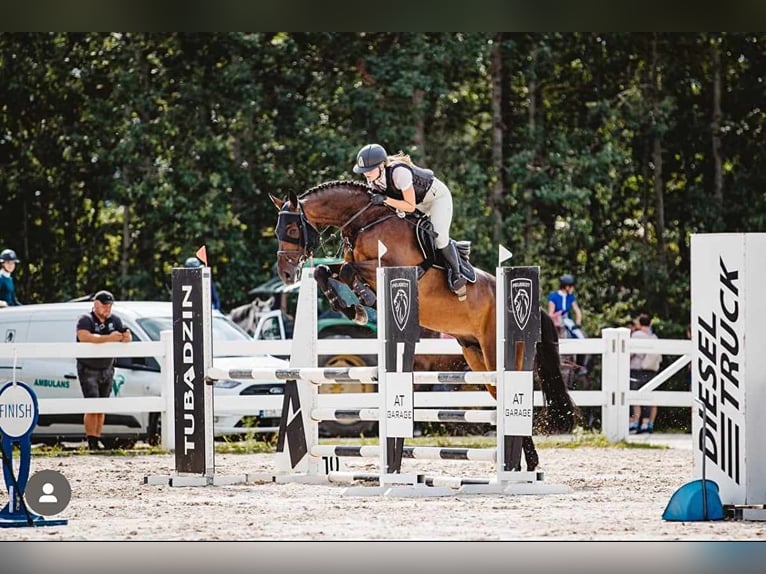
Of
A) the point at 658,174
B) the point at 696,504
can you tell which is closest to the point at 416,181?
the point at 696,504

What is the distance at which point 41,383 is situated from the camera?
1303cm

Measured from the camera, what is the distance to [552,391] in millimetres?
9641

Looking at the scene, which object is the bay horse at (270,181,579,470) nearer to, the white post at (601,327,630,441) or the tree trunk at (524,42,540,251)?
the white post at (601,327,630,441)

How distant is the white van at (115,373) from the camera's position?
12844 millimetres

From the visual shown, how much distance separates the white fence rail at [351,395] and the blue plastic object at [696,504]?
4400 millimetres

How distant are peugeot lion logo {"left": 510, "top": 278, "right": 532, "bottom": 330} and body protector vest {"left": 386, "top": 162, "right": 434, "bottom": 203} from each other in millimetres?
1034

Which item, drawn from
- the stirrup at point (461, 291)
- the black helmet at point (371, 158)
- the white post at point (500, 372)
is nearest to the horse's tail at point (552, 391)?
the stirrup at point (461, 291)

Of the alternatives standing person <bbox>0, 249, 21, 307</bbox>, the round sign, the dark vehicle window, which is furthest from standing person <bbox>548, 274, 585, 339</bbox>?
the round sign

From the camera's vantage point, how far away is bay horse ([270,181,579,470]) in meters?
9.19

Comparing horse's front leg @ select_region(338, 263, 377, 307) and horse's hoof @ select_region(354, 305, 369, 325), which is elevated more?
horse's front leg @ select_region(338, 263, 377, 307)

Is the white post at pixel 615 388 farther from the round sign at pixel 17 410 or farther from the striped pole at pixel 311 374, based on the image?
the round sign at pixel 17 410

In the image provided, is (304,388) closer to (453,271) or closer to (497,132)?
(453,271)

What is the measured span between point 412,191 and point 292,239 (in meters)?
0.92
